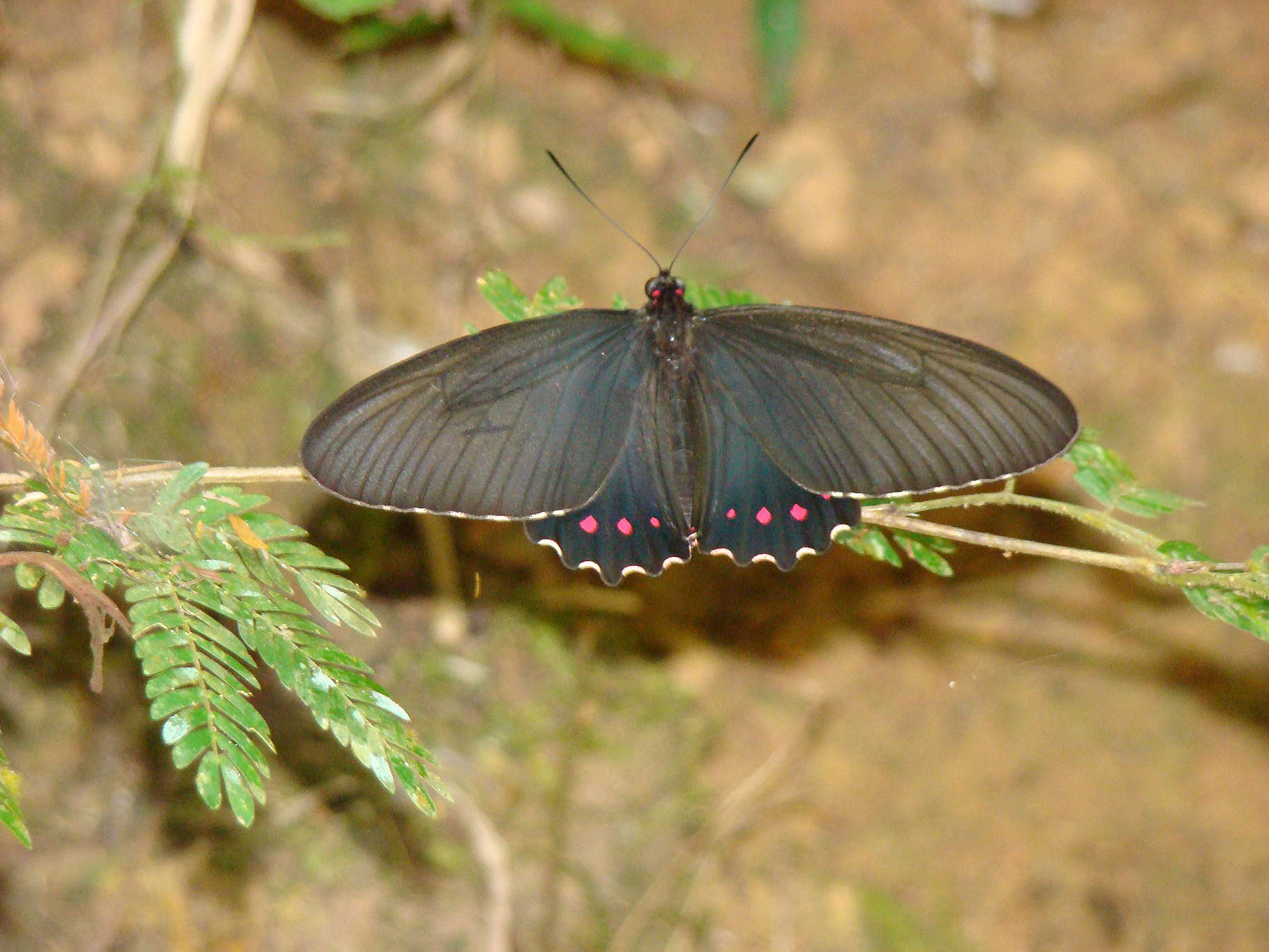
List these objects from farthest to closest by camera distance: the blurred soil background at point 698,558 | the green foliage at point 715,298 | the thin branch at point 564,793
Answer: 1. the thin branch at point 564,793
2. the blurred soil background at point 698,558
3. the green foliage at point 715,298

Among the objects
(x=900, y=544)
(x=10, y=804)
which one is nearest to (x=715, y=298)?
(x=900, y=544)

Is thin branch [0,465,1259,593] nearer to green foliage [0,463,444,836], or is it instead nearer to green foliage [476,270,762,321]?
green foliage [0,463,444,836]

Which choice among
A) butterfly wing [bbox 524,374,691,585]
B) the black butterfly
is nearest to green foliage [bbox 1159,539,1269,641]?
the black butterfly

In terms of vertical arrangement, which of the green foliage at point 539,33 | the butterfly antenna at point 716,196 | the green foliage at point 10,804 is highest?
the green foliage at point 539,33

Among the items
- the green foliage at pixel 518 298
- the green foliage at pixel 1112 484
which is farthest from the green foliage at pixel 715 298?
the green foliage at pixel 1112 484

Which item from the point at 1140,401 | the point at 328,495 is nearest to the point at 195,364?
the point at 328,495

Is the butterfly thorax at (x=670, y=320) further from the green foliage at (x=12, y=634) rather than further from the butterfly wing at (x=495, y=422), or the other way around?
the green foliage at (x=12, y=634)

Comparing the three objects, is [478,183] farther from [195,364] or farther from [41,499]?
[41,499]

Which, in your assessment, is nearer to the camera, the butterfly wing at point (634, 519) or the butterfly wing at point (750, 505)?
the butterfly wing at point (750, 505)
